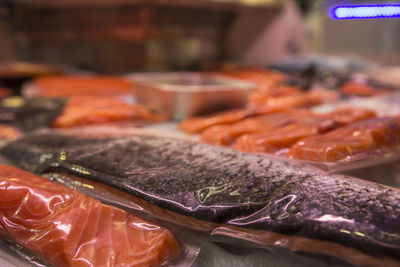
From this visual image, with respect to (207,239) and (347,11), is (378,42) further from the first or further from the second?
(207,239)

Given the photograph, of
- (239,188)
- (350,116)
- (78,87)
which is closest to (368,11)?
(350,116)

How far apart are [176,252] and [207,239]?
60 millimetres

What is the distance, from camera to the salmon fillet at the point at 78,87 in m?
2.21

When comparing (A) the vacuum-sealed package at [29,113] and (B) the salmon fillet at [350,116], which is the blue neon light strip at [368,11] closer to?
(B) the salmon fillet at [350,116]

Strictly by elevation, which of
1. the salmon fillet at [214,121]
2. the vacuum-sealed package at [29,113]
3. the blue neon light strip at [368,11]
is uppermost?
the blue neon light strip at [368,11]

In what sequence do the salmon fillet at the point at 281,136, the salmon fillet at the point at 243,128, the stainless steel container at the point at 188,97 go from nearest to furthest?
the salmon fillet at the point at 281,136 → the salmon fillet at the point at 243,128 → the stainless steel container at the point at 188,97

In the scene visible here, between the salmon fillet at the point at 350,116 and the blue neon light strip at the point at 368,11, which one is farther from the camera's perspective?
the blue neon light strip at the point at 368,11

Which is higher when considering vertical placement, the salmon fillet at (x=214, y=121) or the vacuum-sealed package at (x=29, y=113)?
the salmon fillet at (x=214, y=121)

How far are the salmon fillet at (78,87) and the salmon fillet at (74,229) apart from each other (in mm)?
1456

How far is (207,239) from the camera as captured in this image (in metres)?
0.69

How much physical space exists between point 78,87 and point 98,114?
2.80 feet

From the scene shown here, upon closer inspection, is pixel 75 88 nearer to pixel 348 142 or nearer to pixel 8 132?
pixel 8 132

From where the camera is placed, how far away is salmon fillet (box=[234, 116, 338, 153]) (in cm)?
104

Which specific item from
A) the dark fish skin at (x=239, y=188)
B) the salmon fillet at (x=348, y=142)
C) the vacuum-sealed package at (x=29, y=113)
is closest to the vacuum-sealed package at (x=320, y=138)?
the salmon fillet at (x=348, y=142)
